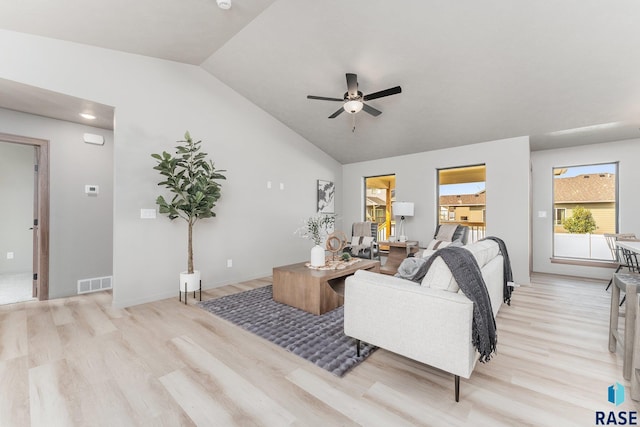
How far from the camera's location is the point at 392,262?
523cm

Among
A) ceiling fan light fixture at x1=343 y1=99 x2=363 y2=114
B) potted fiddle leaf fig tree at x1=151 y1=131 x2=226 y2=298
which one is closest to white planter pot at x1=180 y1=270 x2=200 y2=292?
potted fiddle leaf fig tree at x1=151 y1=131 x2=226 y2=298

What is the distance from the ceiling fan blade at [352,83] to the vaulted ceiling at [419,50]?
1.57 ft

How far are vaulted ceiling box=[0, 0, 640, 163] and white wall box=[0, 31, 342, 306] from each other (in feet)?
0.72

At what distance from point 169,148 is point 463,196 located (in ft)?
18.5

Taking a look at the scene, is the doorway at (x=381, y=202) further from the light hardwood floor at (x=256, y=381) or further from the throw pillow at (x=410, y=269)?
the throw pillow at (x=410, y=269)

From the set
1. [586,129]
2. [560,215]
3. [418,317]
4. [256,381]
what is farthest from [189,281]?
[560,215]

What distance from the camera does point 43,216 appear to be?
3561 mm

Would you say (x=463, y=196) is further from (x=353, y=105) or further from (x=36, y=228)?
(x=36, y=228)

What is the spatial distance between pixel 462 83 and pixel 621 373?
3370 millimetres

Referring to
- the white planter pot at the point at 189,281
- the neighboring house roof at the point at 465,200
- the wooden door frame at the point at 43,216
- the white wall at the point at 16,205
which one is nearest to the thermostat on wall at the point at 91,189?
the wooden door frame at the point at 43,216

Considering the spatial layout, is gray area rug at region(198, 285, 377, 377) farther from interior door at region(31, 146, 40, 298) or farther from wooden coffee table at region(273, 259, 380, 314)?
interior door at region(31, 146, 40, 298)

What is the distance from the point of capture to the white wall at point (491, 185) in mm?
4496

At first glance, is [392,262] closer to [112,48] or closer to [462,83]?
[462,83]

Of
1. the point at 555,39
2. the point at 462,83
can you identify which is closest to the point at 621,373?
the point at 555,39
